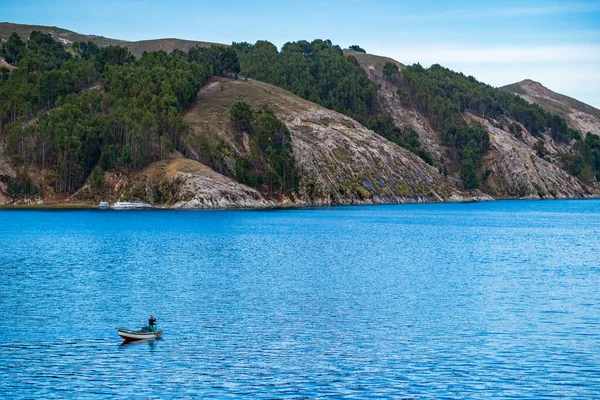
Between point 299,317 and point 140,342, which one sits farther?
point 299,317

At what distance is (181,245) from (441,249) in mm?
38906

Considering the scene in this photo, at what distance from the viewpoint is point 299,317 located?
206ft

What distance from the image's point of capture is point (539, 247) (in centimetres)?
12438

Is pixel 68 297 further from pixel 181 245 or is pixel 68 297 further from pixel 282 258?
pixel 181 245

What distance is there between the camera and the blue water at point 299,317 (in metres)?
44.9

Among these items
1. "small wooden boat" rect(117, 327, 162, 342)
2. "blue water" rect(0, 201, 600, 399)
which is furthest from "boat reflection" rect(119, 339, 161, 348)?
"blue water" rect(0, 201, 600, 399)

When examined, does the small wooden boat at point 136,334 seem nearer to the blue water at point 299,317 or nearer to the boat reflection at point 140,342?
the boat reflection at point 140,342

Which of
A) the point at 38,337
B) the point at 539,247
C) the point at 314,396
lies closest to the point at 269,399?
the point at 314,396

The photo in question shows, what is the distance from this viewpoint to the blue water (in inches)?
1767

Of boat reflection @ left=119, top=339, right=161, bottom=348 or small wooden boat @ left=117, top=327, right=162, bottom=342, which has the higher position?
small wooden boat @ left=117, top=327, right=162, bottom=342

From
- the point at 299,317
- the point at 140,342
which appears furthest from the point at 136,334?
the point at 299,317

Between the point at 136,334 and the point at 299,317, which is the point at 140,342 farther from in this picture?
the point at 299,317

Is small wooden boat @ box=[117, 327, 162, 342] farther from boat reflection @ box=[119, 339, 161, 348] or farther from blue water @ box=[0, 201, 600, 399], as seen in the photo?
blue water @ box=[0, 201, 600, 399]

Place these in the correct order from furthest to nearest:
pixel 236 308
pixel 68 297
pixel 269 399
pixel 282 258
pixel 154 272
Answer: pixel 282 258, pixel 154 272, pixel 68 297, pixel 236 308, pixel 269 399
